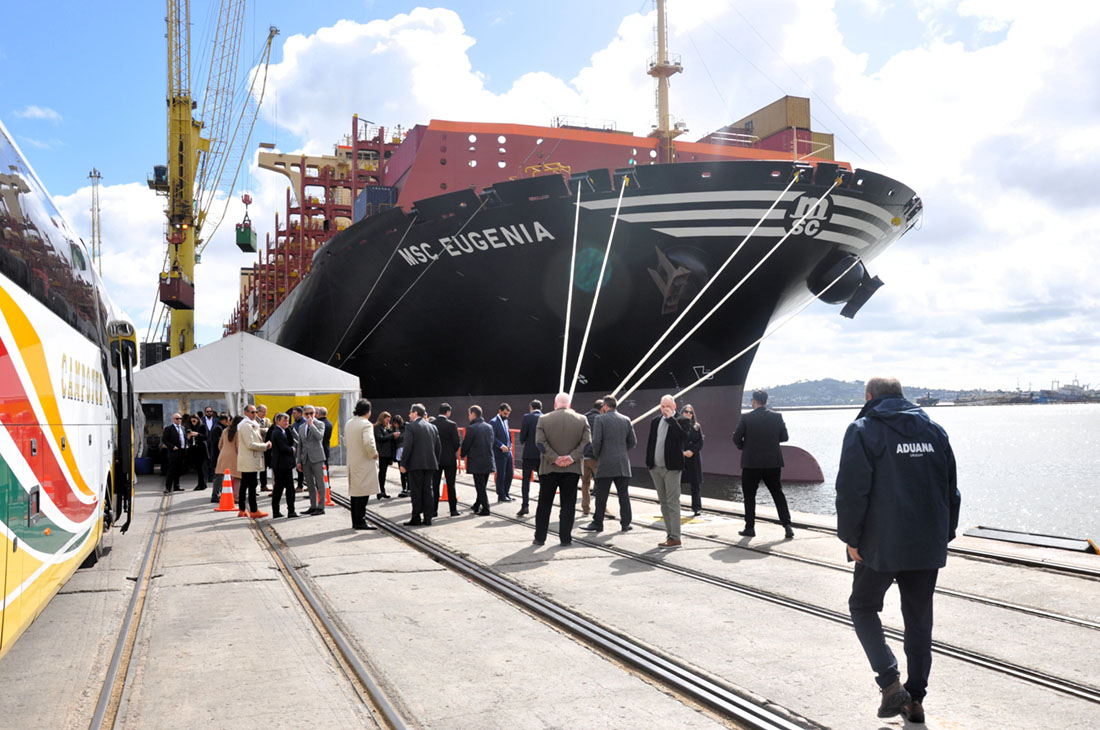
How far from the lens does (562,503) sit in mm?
8734

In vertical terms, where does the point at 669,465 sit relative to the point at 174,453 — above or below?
above

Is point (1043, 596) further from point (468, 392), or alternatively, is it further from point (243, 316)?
point (243, 316)

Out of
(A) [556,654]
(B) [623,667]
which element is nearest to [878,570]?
(B) [623,667]

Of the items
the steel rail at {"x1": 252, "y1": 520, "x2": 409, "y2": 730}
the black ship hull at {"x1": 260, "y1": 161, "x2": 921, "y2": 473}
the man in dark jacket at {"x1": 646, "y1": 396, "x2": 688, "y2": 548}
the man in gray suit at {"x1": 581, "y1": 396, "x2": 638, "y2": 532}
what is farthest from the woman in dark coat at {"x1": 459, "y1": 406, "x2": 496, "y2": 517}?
the black ship hull at {"x1": 260, "y1": 161, "x2": 921, "y2": 473}

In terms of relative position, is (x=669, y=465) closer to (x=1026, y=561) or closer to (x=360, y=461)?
(x=1026, y=561)

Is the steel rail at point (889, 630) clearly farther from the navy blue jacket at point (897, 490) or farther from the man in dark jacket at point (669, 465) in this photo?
the navy blue jacket at point (897, 490)

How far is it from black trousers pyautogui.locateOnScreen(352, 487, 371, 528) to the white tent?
7606 millimetres

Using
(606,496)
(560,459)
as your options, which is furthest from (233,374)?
(560,459)

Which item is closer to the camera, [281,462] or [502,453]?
[281,462]

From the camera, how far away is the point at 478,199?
62.3ft

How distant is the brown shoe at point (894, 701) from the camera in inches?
145

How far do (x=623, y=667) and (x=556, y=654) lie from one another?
431mm

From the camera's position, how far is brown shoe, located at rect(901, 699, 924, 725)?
12.1ft

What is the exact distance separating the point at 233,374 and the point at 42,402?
12.4m
